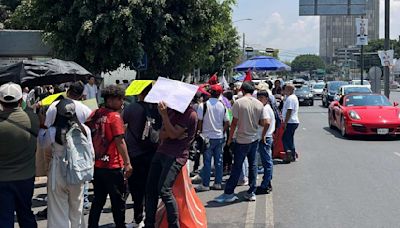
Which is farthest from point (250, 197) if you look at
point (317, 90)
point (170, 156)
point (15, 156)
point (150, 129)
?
point (317, 90)

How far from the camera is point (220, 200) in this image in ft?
26.0

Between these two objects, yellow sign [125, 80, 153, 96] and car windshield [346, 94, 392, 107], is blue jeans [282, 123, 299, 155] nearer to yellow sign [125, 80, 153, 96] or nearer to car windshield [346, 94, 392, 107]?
yellow sign [125, 80, 153, 96]

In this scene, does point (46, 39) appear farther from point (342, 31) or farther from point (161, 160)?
point (342, 31)

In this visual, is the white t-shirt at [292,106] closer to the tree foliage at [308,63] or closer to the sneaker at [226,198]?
the sneaker at [226,198]

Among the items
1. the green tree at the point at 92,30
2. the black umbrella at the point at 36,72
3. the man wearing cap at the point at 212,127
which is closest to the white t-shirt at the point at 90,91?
the green tree at the point at 92,30

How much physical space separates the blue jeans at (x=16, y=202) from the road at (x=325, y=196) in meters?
1.59

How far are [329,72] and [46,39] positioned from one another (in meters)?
141

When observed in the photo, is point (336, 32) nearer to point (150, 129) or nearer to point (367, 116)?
point (367, 116)

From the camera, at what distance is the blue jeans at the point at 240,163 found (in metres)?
7.75

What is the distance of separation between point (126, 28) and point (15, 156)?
1280 cm

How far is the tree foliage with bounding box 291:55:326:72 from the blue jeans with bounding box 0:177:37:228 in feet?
541

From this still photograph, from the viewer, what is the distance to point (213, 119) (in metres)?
8.61

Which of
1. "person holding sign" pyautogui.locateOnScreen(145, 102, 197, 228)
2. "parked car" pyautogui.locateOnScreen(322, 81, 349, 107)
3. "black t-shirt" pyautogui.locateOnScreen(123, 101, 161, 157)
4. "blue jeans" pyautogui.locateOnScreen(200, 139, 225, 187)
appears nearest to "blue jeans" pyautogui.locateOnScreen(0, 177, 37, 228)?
"person holding sign" pyautogui.locateOnScreen(145, 102, 197, 228)

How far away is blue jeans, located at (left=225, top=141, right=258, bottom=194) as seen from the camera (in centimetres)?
775
